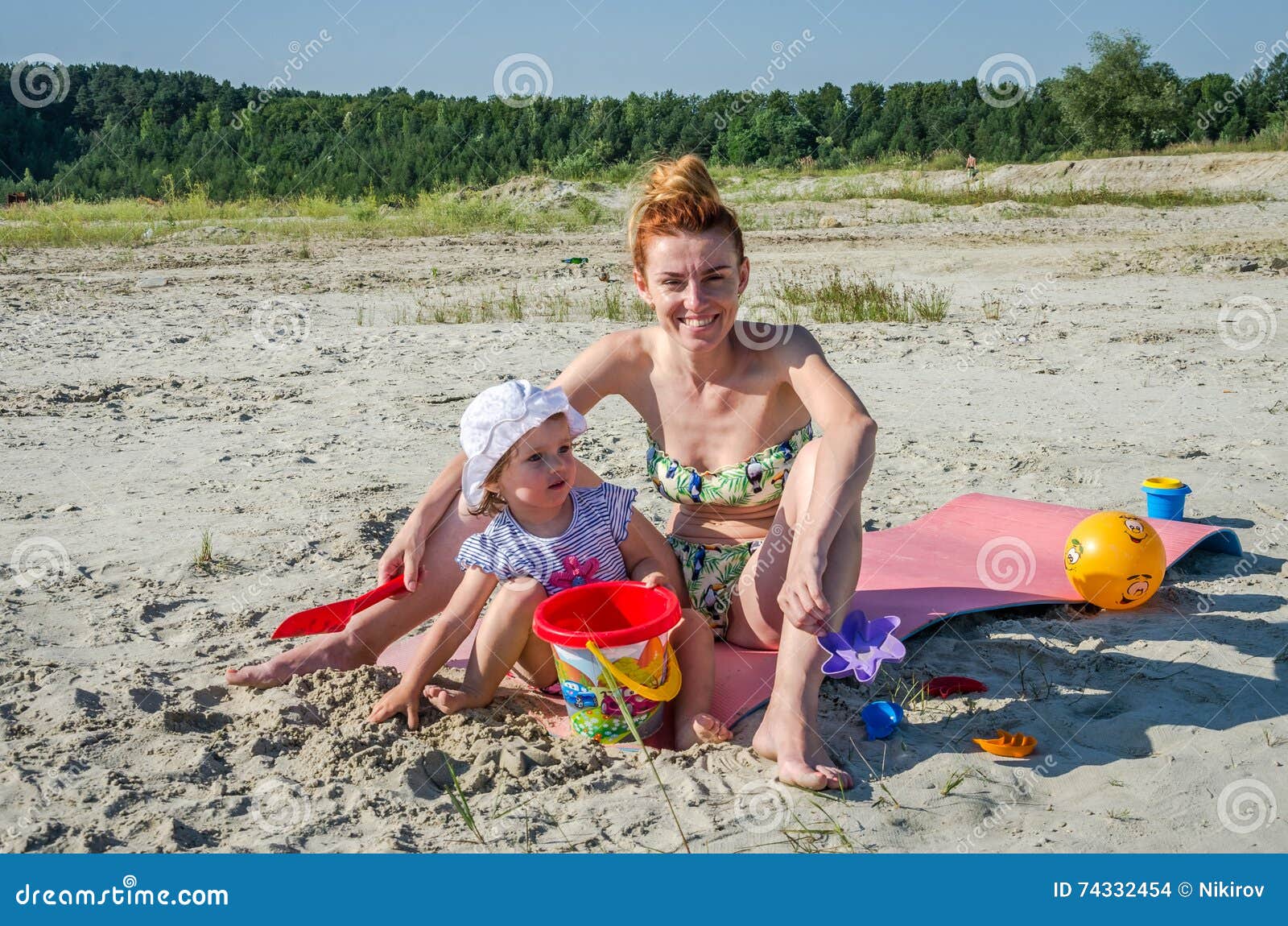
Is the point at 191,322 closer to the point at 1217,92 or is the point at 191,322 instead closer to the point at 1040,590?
the point at 1040,590

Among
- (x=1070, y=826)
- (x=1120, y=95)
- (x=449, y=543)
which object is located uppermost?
(x=1120, y=95)

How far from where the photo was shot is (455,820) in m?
2.47

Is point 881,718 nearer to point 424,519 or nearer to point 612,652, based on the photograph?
point 612,652

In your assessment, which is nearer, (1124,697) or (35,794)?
(35,794)

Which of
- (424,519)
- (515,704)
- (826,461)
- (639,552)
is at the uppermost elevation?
(826,461)

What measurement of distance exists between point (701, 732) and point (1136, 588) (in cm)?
161

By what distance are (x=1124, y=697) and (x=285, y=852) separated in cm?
210

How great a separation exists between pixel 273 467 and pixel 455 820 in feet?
10.7

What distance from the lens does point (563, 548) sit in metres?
2.95

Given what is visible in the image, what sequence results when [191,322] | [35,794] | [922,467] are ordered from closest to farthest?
[35,794], [922,467], [191,322]

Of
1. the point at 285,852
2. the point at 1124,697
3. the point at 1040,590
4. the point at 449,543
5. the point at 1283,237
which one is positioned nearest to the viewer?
the point at 285,852

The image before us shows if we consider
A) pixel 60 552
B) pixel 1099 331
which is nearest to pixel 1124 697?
pixel 60 552

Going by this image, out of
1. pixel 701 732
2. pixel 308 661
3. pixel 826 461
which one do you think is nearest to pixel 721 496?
pixel 826 461

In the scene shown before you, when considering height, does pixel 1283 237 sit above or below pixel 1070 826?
above
